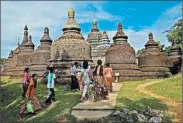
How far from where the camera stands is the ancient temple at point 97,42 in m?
37.5

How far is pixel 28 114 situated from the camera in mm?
10469

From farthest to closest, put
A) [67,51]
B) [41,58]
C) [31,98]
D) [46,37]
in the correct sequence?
1. [46,37]
2. [41,58]
3. [67,51]
4. [31,98]

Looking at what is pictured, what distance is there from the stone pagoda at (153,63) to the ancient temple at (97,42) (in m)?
8.89

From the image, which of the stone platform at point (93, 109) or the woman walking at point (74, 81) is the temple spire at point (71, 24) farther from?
the stone platform at point (93, 109)

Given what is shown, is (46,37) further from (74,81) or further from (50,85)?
(50,85)

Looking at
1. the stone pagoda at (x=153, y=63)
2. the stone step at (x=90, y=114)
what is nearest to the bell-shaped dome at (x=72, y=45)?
the stone pagoda at (x=153, y=63)

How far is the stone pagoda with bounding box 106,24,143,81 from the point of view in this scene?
24.2 metres

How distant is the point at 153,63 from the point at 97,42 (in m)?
14.4

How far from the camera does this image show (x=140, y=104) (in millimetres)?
10703

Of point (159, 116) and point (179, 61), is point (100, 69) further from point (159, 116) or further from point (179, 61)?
point (179, 61)

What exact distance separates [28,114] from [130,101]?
3.82 metres

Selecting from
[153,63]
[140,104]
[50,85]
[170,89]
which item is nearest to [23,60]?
[153,63]

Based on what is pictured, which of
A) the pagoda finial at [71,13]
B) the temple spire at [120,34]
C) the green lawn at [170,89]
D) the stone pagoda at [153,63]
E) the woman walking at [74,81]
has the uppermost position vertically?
the pagoda finial at [71,13]

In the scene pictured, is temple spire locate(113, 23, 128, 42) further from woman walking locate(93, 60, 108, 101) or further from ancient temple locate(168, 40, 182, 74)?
woman walking locate(93, 60, 108, 101)
